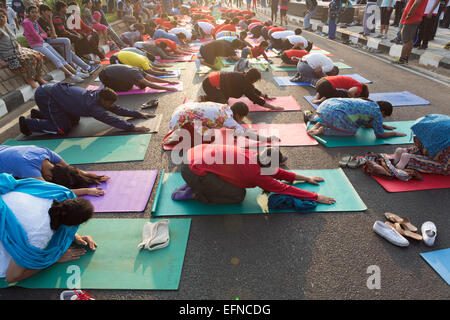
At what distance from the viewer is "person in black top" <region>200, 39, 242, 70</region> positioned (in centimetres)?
759

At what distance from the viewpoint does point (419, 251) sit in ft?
7.55

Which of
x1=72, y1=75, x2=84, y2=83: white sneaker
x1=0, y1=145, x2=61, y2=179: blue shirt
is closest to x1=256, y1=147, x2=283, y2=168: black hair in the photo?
x1=0, y1=145, x2=61, y2=179: blue shirt

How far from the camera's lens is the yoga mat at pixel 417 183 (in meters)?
3.01

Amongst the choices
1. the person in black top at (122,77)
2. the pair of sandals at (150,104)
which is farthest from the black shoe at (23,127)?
the person in black top at (122,77)

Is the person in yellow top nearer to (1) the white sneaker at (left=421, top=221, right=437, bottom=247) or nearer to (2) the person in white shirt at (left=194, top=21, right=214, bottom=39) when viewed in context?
(1) the white sneaker at (left=421, top=221, right=437, bottom=247)

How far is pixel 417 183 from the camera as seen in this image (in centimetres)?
309

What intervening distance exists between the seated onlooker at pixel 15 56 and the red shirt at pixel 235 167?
5166 mm

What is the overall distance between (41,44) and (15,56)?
4.14ft

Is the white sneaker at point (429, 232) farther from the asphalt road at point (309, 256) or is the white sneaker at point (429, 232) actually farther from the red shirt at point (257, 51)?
the red shirt at point (257, 51)

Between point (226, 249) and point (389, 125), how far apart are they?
3563 mm

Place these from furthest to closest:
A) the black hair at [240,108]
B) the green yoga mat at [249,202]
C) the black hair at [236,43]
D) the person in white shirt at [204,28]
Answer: the person in white shirt at [204,28]
the black hair at [236,43]
the black hair at [240,108]
the green yoga mat at [249,202]

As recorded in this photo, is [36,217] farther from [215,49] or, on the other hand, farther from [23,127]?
[215,49]

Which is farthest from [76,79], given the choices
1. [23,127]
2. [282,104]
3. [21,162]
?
[282,104]
